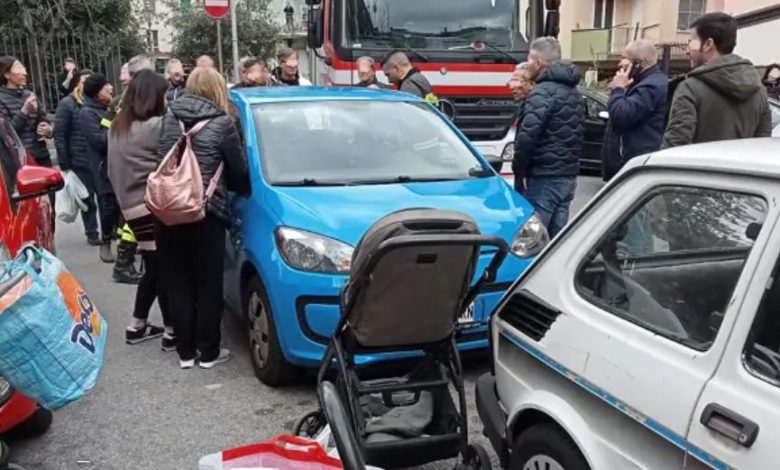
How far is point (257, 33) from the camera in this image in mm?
25094

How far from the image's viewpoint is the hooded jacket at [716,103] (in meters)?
4.25

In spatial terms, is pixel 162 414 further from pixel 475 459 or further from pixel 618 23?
pixel 618 23

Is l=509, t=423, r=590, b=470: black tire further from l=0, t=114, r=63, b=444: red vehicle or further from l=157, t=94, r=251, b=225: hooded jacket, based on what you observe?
l=157, t=94, r=251, b=225: hooded jacket

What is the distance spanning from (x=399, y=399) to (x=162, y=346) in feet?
7.73

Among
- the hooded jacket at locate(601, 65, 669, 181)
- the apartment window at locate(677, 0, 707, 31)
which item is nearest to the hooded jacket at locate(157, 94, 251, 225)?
the hooded jacket at locate(601, 65, 669, 181)

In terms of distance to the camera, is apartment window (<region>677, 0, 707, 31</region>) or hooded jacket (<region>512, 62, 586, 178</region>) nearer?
hooded jacket (<region>512, 62, 586, 178</region>)

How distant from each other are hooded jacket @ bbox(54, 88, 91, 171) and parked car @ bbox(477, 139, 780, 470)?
5.98 meters

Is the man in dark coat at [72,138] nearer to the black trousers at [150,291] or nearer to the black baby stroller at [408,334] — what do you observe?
the black trousers at [150,291]

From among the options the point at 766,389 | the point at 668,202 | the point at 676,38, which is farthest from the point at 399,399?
the point at 676,38

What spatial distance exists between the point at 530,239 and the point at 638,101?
1682 mm

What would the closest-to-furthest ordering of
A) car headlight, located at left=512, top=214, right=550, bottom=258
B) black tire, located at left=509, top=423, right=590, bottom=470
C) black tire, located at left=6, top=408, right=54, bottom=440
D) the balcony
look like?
black tire, located at left=509, top=423, right=590, bottom=470, black tire, located at left=6, top=408, right=54, bottom=440, car headlight, located at left=512, top=214, right=550, bottom=258, the balcony

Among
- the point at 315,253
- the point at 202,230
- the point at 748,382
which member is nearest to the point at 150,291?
the point at 202,230

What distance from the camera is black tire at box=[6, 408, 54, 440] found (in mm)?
3666

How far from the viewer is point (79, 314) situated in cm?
284
